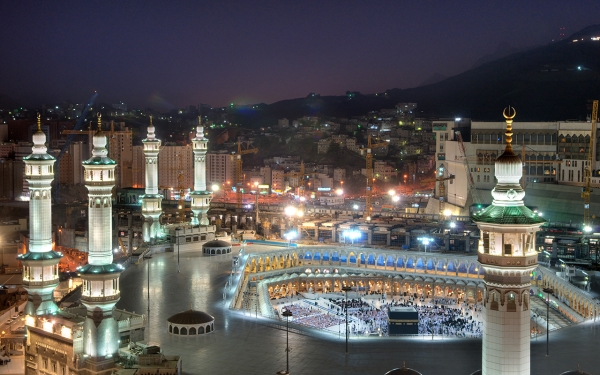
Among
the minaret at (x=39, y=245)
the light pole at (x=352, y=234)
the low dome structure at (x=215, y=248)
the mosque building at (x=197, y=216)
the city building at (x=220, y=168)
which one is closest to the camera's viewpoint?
the minaret at (x=39, y=245)

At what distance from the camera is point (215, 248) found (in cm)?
3606

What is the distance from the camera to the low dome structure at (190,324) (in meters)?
21.5

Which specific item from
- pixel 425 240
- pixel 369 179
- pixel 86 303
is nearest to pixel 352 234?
pixel 425 240

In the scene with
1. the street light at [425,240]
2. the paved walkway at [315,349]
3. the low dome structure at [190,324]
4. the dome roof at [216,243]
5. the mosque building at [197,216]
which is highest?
the mosque building at [197,216]

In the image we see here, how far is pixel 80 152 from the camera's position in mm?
85000

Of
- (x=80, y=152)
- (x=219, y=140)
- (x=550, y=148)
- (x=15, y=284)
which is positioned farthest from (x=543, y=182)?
(x=219, y=140)

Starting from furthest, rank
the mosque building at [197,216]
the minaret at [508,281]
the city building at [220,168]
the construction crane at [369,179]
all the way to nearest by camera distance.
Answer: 1. the city building at [220,168]
2. the construction crane at [369,179]
3. the mosque building at [197,216]
4. the minaret at [508,281]

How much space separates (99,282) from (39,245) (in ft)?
12.2

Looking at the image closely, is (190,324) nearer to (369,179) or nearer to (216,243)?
(216,243)

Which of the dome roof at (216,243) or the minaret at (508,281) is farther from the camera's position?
the dome roof at (216,243)

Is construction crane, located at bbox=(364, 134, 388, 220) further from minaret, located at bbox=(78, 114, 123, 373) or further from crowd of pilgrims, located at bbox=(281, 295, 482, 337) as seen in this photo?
minaret, located at bbox=(78, 114, 123, 373)

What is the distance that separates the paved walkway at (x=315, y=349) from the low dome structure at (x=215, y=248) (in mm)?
10198

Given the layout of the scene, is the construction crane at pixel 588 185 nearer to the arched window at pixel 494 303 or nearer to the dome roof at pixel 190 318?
the dome roof at pixel 190 318

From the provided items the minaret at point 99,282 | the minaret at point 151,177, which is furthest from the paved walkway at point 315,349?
the minaret at point 151,177
